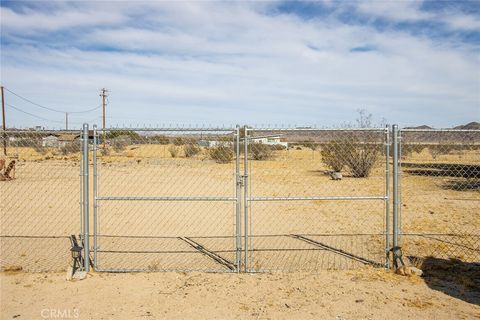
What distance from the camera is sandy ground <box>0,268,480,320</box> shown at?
546 cm

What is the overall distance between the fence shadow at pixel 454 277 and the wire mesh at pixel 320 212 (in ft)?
2.72

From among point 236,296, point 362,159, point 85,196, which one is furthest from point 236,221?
point 362,159

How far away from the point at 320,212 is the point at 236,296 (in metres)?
6.82

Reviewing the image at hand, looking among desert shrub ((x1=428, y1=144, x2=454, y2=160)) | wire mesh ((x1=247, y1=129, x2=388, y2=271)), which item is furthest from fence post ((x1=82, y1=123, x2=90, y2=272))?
desert shrub ((x1=428, y1=144, x2=454, y2=160))

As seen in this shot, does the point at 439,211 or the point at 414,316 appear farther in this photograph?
the point at 439,211

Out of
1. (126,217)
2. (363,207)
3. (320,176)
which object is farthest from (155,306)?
(320,176)

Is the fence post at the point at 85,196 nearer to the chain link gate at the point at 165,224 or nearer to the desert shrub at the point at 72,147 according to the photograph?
the chain link gate at the point at 165,224

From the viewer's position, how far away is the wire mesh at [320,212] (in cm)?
750

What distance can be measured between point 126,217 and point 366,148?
1411cm

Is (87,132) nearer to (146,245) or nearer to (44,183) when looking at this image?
(146,245)

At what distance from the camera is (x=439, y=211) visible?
483 inches

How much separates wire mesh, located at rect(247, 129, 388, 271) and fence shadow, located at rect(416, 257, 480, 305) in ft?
2.72

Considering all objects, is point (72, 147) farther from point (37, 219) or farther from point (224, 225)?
point (224, 225)

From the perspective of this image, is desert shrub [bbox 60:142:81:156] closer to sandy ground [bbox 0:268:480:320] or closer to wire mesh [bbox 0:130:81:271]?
wire mesh [bbox 0:130:81:271]
